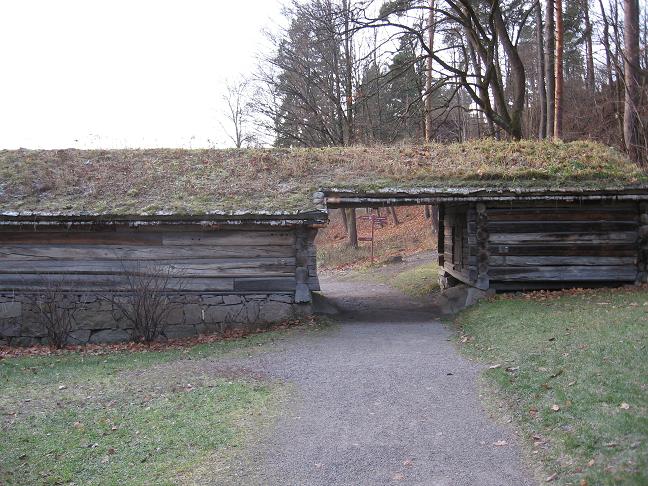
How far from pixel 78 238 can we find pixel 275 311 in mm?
4873

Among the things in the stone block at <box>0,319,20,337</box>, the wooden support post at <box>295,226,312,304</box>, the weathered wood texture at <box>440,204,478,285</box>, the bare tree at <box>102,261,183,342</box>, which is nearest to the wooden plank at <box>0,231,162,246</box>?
the bare tree at <box>102,261,183,342</box>

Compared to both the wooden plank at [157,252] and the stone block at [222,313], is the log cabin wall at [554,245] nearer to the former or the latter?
the wooden plank at [157,252]

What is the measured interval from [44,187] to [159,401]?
8990 mm

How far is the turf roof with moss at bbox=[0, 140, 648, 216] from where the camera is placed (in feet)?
42.7

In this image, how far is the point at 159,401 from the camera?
7.60 meters

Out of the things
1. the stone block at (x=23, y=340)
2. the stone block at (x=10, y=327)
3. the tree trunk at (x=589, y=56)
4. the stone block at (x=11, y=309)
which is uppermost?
the tree trunk at (x=589, y=56)

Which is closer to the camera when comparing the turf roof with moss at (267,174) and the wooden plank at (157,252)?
the turf roof with moss at (267,174)

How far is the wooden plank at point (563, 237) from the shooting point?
44.6 feet

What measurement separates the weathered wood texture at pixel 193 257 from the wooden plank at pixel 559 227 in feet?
15.0

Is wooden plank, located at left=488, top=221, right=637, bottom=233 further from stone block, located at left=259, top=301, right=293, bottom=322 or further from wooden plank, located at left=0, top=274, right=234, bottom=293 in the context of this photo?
wooden plank, located at left=0, top=274, right=234, bottom=293

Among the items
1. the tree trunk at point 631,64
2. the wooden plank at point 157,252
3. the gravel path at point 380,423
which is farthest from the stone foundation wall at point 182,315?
the tree trunk at point 631,64

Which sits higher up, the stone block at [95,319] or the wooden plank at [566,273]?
the wooden plank at [566,273]

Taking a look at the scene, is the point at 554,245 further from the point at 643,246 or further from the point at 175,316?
the point at 175,316

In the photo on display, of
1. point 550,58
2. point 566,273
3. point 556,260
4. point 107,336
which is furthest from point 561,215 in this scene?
point 107,336
